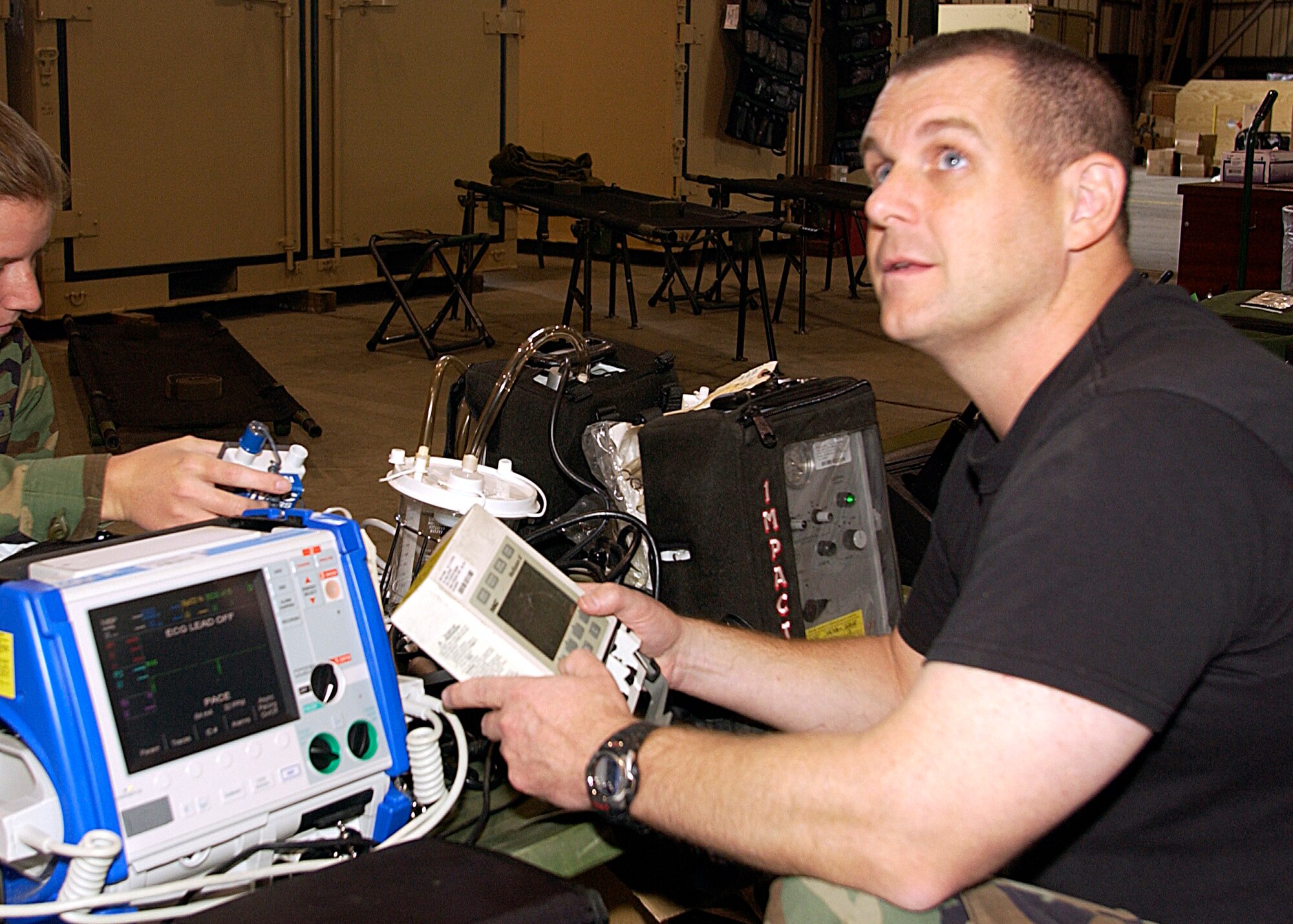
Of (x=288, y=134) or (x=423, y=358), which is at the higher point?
(x=288, y=134)

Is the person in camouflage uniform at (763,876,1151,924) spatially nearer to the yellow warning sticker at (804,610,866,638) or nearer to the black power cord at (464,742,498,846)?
the black power cord at (464,742,498,846)

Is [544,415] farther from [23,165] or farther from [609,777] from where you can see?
[609,777]

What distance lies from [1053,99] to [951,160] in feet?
0.35

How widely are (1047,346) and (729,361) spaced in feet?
15.8

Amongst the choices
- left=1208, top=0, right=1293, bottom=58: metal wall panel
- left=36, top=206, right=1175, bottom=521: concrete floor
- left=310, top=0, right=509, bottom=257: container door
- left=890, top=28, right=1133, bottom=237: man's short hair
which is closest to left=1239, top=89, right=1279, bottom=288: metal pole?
left=36, top=206, right=1175, bottom=521: concrete floor

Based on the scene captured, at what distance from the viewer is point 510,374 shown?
204cm

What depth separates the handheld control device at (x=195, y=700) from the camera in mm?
1073

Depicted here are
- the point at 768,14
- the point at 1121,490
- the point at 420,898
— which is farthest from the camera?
the point at 768,14

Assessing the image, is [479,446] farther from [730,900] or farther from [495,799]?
[730,900]

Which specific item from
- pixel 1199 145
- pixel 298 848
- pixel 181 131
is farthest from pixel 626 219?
pixel 298 848

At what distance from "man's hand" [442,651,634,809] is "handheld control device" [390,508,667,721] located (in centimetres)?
2

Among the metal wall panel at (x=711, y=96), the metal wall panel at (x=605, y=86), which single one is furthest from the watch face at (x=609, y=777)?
the metal wall panel at (x=711, y=96)

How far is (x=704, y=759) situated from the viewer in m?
1.17

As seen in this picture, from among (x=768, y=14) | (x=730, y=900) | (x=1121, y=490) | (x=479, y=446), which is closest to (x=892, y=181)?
(x=1121, y=490)
